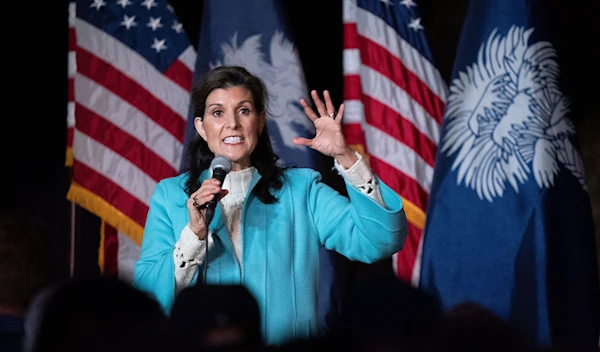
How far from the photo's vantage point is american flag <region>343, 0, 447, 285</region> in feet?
13.8

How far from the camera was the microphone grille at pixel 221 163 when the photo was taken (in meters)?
2.24

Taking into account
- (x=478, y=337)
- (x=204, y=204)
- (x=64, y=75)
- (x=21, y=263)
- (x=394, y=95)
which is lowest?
(x=478, y=337)

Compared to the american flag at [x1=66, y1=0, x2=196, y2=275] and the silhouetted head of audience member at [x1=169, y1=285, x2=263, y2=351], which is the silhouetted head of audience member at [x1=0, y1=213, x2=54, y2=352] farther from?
the american flag at [x1=66, y1=0, x2=196, y2=275]

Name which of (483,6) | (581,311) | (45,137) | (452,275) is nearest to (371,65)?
(483,6)

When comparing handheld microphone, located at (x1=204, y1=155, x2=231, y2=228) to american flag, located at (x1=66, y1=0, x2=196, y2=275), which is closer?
handheld microphone, located at (x1=204, y1=155, x2=231, y2=228)

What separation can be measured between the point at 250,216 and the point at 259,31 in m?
2.08

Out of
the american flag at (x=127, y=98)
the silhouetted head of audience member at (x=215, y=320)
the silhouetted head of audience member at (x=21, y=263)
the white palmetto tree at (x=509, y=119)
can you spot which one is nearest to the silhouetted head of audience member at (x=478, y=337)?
the silhouetted head of audience member at (x=215, y=320)

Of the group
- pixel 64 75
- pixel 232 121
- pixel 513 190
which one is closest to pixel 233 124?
pixel 232 121

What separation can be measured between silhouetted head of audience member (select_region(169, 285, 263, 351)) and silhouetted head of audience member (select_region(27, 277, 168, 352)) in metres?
0.02

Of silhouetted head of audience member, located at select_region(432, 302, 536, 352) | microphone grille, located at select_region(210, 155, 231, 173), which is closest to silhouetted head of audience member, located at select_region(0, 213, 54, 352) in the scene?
microphone grille, located at select_region(210, 155, 231, 173)

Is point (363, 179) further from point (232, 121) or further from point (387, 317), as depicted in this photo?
point (387, 317)

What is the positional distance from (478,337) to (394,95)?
11.3 ft

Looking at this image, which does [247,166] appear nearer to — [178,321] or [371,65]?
[178,321]

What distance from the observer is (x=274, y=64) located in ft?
13.8
